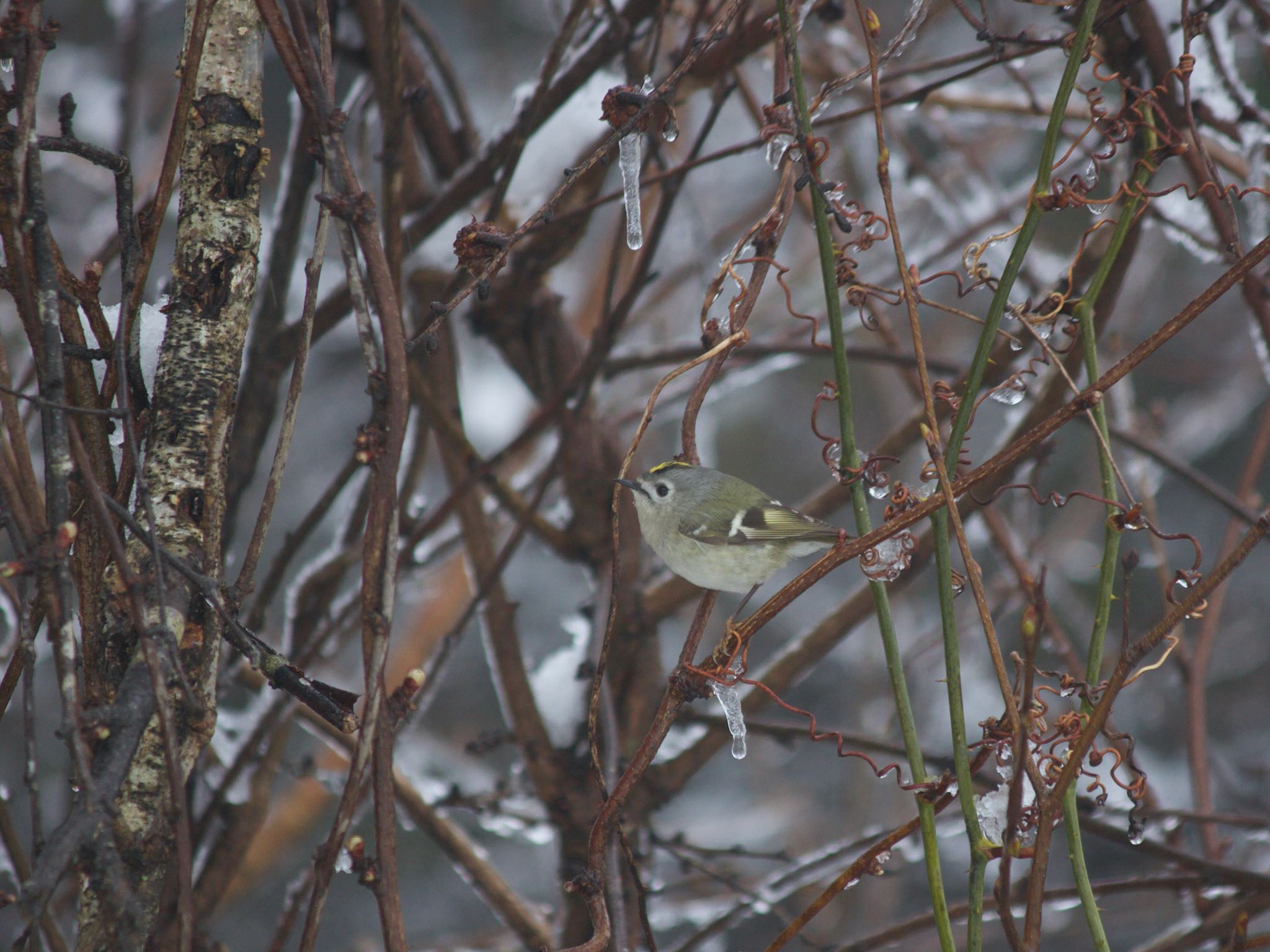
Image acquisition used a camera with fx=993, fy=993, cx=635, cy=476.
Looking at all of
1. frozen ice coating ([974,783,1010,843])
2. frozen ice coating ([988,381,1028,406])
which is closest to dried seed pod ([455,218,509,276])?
frozen ice coating ([988,381,1028,406])

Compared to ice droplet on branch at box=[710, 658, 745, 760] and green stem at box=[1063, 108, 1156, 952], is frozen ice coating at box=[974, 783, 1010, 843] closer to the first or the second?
green stem at box=[1063, 108, 1156, 952]

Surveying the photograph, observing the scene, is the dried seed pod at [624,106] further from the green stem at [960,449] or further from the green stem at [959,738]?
the green stem at [959,738]

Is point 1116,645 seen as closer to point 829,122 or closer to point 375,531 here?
point 829,122

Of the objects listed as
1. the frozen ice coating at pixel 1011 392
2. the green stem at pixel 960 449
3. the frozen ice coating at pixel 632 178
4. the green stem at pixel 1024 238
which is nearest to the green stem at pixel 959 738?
the green stem at pixel 960 449

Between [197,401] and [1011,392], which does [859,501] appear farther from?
[197,401]

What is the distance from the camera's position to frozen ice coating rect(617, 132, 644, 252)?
1.25m

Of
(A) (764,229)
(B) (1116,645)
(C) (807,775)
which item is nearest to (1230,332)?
(B) (1116,645)

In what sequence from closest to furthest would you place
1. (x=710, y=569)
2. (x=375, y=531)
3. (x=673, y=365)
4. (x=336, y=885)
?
(x=375, y=531), (x=710, y=569), (x=673, y=365), (x=336, y=885)

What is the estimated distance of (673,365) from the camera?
9.63ft

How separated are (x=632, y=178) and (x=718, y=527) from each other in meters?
Answer: 1.05

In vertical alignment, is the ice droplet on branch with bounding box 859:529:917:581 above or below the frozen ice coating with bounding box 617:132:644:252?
below

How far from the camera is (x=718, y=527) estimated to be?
218cm

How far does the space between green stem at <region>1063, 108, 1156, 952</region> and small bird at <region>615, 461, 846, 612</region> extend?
2.79ft

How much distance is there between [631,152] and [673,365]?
5.55 ft
